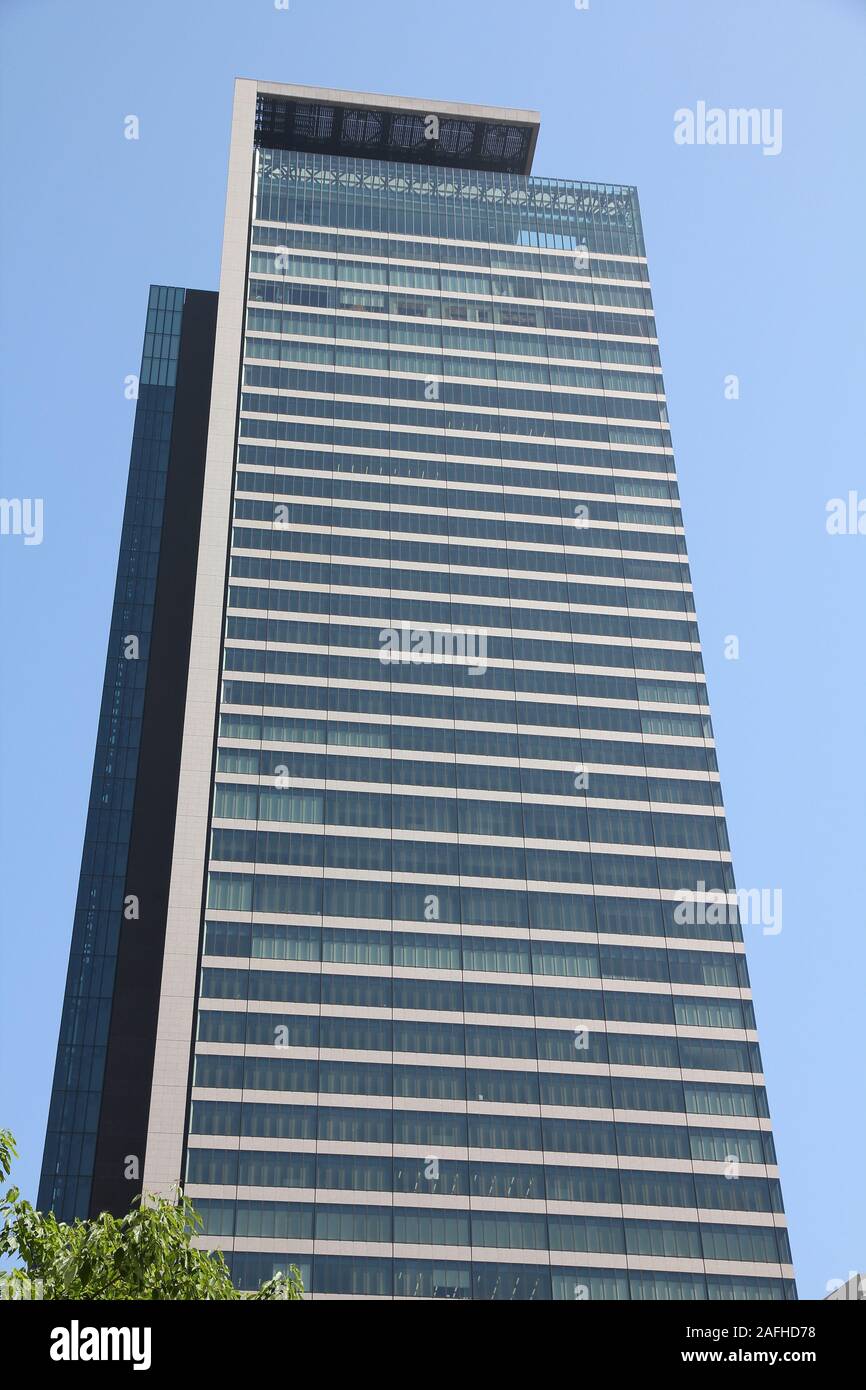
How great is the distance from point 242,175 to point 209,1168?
103 meters

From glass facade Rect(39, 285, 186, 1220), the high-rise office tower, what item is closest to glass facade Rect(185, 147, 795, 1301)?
the high-rise office tower

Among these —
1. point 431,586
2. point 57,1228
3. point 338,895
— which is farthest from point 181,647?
point 57,1228

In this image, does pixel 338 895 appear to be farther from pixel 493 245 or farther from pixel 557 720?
pixel 493 245

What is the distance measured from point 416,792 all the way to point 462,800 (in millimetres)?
3873

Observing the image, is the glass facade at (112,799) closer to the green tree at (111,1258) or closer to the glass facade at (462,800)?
the glass facade at (462,800)

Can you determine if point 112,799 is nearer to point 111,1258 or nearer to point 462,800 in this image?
point 462,800

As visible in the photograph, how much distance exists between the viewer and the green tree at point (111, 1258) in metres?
28.2

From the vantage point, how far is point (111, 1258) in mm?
29297

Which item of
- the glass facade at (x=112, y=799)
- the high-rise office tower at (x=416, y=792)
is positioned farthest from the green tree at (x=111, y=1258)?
the glass facade at (x=112, y=799)

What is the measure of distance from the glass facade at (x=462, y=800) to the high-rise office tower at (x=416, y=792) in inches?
11.6

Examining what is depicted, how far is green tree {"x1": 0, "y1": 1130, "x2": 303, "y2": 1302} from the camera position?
92.6 feet

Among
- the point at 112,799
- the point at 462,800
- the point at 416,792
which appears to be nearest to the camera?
the point at 416,792

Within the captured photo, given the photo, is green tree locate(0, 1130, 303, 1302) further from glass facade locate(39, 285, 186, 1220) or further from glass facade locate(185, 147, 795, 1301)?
glass facade locate(39, 285, 186, 1220)

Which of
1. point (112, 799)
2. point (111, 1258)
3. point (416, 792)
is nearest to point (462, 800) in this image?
point (416, 792)
